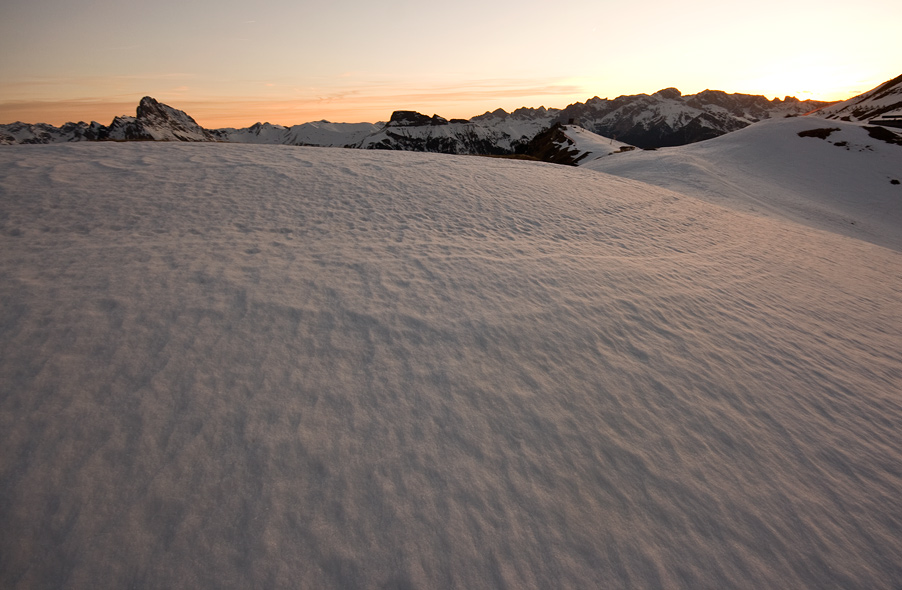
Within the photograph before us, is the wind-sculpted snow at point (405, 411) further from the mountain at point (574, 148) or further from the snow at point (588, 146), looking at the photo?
the mountain at point (574, 148)

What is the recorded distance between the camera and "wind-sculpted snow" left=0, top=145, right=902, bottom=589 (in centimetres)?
390

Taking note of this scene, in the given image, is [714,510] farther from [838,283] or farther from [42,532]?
[838,283]

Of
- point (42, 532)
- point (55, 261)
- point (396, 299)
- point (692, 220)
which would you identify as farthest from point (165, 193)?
point (692, 220)

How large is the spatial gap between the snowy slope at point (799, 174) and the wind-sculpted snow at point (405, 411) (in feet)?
64.9

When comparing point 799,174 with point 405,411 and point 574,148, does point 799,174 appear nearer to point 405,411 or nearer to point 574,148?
point 574,148

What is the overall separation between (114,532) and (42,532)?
2.11 ft

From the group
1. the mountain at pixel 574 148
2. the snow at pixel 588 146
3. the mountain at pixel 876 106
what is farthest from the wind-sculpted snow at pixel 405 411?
the mountain at pixel 876 106

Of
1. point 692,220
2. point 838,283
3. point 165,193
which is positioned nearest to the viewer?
point 165,193

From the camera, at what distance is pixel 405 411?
17.3 ft

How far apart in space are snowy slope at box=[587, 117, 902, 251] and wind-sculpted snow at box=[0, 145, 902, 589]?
1978 centimetres

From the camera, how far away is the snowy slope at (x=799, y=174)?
25.2m

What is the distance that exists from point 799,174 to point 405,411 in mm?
46173

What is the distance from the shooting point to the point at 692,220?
16.4m

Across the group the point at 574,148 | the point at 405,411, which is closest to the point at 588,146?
the point at 574,148
